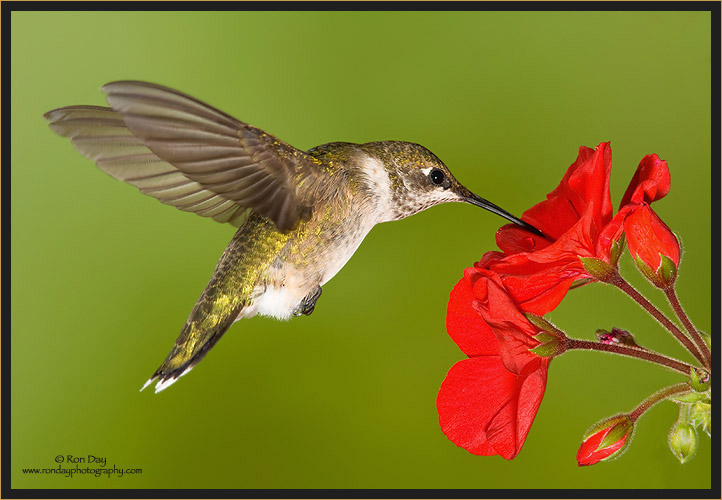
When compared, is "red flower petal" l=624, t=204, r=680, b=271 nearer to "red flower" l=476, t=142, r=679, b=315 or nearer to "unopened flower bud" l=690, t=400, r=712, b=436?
"red flower" l=476, t=142, r=679, b=315

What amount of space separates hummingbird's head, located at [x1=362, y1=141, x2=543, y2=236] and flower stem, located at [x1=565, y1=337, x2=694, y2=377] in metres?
0.22

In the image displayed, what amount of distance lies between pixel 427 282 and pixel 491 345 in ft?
2.23

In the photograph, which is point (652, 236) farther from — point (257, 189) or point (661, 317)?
point (257, 189)

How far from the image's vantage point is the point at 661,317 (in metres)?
0.54

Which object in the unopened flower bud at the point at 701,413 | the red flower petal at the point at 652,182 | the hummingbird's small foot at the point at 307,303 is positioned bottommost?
the unopened flower bud at the point at 701,413

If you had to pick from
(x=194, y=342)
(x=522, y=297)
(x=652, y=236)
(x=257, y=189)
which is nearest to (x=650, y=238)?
(x=652, y=236)

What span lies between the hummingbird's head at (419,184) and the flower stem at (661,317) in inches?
7.8

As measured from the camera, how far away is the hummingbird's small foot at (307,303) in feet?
2.82

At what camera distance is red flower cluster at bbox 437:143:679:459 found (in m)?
0.54

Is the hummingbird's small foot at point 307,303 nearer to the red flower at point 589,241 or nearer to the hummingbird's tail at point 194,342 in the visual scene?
the hummingbird's tail at point 194,342

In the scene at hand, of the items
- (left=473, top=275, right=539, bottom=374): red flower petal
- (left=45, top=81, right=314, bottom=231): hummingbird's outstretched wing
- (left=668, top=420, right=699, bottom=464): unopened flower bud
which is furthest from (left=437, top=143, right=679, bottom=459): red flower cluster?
(left=45, top=81, right=314, bottom=231): hummingbird's outstretched wing

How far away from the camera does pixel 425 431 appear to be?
1314 mm

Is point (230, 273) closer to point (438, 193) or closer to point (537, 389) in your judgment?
point (438, 193)

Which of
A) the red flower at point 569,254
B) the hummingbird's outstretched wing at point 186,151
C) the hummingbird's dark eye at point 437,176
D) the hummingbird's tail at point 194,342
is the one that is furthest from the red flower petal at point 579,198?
the hummingbird's tail at point 194,342
